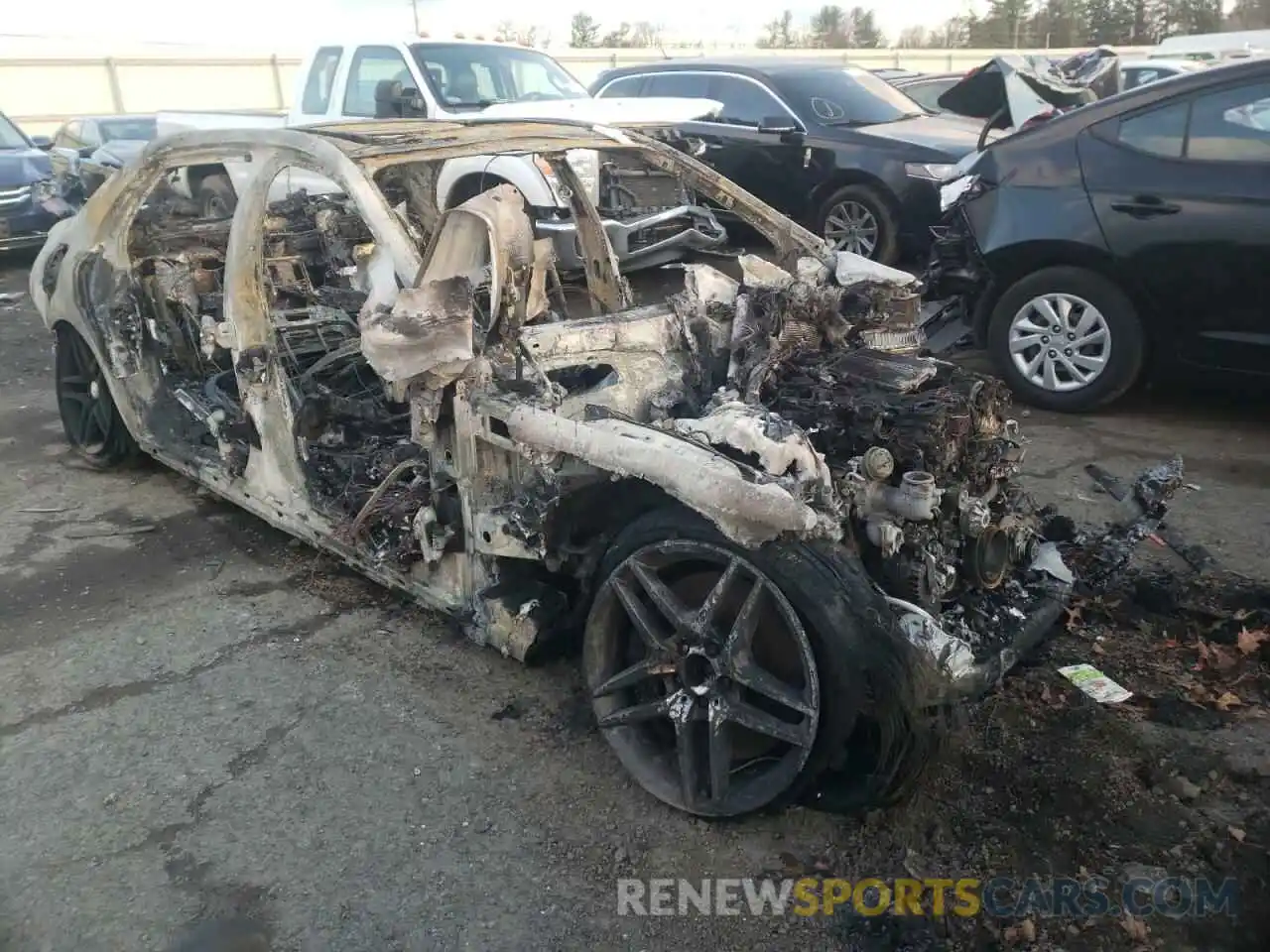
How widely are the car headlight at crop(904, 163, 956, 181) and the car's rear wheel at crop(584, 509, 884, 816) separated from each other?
670 cm

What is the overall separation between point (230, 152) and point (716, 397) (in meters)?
2.32

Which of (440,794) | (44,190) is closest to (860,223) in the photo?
(440,794)

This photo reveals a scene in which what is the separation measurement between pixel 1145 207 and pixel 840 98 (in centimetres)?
494

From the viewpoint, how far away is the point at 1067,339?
5.52m

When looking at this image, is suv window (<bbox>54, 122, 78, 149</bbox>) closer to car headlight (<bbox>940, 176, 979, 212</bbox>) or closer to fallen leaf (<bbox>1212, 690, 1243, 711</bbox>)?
car headlight (<bbox>940, 176, 979, 212</bbox>)

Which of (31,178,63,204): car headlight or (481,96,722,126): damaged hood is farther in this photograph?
(31,178,63,204): car headlight

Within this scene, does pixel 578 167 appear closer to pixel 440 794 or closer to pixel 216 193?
pixel 440 794

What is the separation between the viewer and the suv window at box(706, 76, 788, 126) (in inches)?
373

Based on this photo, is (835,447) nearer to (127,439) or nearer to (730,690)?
(730,690)

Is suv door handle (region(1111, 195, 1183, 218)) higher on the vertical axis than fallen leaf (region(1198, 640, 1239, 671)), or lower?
higher

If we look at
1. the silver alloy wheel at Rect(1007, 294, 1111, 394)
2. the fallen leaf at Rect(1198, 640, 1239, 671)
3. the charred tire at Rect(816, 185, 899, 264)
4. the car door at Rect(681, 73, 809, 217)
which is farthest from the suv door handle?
the car door at Rect(681, 73, 809, 217)

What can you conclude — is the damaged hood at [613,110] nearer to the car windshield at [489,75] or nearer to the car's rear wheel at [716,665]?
the car windshield at [489,75]

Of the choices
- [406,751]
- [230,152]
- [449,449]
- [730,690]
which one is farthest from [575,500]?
[230,152]

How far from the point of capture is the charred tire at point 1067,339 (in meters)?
5.29
